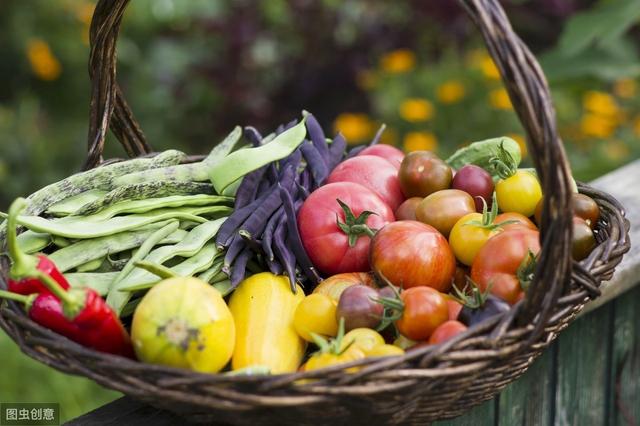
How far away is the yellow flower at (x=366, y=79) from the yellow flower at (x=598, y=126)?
40.0 inches

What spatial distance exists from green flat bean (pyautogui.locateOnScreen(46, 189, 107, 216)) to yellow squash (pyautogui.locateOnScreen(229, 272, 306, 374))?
352mm

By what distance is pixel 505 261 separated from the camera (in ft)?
4.24

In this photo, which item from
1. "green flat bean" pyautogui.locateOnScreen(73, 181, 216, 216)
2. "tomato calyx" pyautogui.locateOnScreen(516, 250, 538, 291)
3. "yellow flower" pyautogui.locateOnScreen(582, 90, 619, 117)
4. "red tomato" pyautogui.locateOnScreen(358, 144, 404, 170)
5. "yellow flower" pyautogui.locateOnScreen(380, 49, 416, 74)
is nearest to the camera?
"tomato calyx" pyautogui.locateOnScreen(516, 250, 538, 291)

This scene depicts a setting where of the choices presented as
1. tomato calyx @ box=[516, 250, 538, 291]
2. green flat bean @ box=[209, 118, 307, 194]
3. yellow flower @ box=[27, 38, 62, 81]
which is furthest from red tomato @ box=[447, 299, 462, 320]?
yellow flower @ box=[27, 38, 62, 81]

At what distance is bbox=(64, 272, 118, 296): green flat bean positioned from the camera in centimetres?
134

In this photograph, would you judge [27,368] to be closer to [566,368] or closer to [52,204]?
[52,204]

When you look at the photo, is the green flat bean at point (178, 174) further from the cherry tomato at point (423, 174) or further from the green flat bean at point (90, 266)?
the cherry tomato at point (423, 174)

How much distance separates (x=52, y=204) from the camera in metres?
1.52

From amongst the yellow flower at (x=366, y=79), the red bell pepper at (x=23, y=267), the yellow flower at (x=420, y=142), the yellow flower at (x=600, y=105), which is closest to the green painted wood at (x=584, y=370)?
the red bell pepper at (x=23, y=267)

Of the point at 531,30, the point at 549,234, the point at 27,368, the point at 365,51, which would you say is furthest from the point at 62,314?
the point at 531,30

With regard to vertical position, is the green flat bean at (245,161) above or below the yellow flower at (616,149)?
above

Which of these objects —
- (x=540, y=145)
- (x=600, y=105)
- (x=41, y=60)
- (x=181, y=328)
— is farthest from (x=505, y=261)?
(x=41, y=60)

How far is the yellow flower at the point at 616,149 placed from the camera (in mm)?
3402

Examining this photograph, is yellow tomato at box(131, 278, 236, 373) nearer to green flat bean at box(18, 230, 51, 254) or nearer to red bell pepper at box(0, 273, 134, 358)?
red bell pepper at box(0, 273, 134, 358)
